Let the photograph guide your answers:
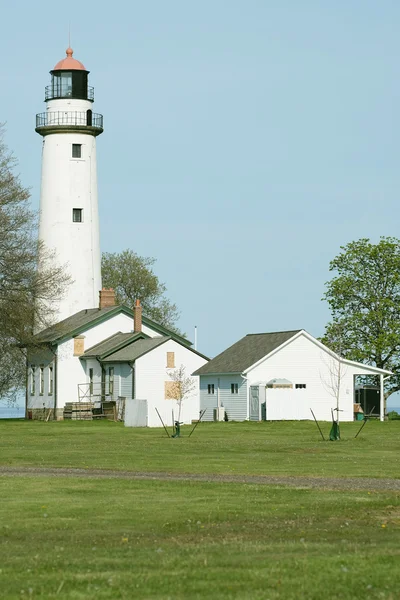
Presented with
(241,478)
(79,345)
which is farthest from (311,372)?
(241,478)

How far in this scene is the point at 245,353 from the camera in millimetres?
68125

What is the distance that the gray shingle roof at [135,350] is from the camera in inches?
2488

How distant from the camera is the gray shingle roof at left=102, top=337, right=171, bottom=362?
6319 centimetres

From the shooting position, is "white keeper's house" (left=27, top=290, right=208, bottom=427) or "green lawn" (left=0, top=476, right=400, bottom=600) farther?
"white keeper's house" (left=27, top=290, right=208, bottom=427)

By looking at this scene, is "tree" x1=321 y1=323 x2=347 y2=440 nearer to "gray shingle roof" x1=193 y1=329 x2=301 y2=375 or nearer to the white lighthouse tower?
"gray shingle roof" x1=193 y1=329 x2=301 y2=375

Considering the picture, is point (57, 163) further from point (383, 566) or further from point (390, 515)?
point (383, 566)

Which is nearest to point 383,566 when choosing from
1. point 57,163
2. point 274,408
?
point 274,408

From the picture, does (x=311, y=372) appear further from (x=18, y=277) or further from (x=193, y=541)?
(x=193, y=541)

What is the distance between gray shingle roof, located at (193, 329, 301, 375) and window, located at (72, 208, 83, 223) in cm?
1103

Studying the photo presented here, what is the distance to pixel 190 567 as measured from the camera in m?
13.5

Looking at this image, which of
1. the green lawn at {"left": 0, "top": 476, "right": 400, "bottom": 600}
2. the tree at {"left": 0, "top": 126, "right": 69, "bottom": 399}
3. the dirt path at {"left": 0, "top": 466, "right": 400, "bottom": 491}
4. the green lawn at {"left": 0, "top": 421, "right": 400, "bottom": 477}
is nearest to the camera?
the green lawn at {"left": 0, "top": 476, "right": 400, "bottom": 600}

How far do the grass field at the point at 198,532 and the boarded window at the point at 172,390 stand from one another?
28959mm

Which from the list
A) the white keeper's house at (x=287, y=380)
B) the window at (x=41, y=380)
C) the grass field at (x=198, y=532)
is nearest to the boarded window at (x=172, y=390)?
the white keeper's house at (x=287, y=380)

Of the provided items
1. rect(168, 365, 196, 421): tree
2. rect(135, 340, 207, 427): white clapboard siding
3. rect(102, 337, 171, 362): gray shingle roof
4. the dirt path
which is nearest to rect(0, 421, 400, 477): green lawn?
the dirt path
